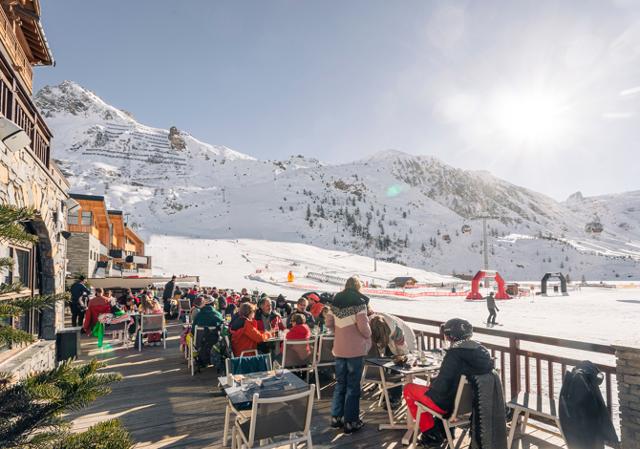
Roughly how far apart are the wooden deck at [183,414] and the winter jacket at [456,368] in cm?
101

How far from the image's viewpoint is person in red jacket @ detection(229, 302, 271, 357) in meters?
6.56

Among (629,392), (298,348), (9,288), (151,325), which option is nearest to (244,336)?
(298,348)

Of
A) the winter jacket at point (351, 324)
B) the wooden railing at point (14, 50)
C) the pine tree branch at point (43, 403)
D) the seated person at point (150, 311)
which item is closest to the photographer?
the pine tree branch at point (43, 403)

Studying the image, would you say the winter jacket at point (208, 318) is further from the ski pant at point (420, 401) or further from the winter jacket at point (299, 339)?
the ski pant at point (420, 401)

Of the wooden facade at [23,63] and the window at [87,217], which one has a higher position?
the wooden facade at [23,63]

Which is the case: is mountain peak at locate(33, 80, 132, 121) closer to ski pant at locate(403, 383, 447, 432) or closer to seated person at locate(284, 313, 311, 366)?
seated person at locate(284, 313, 311, 366)

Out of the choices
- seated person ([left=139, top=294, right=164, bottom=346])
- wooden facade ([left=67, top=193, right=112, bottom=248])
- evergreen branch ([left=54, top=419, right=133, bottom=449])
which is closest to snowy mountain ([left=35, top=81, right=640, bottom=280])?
wooden facade ([left=67, top=193, right=112, bottom=248])

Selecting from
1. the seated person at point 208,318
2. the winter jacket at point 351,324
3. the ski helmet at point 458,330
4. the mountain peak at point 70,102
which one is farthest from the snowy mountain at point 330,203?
the ski helmet at point 458,330

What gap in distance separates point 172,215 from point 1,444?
88218 mm

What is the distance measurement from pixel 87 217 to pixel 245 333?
76.1 feet

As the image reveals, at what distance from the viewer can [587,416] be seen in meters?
3.19

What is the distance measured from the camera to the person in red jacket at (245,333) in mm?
6559

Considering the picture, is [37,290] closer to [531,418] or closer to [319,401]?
[319,401]

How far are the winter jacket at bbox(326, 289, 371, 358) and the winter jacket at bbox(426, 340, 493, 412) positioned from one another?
104cm
